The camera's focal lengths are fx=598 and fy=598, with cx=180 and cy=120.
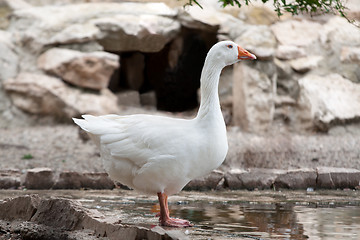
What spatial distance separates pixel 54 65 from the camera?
1188cm

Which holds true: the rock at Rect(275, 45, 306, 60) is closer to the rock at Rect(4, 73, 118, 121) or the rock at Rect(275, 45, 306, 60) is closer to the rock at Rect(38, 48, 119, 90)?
the rock at Rect(38, 48, 119, 90)

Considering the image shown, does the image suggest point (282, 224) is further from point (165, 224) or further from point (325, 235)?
point (165, 224)

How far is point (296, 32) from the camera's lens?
12.7 meters

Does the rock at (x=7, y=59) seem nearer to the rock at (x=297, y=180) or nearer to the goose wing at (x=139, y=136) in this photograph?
the rock at (x=297, y=180)

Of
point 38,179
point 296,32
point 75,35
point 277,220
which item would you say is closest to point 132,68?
point 75,35

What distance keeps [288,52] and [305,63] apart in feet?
1.36

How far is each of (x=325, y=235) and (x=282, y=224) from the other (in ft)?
2.04

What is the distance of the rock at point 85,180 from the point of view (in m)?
7.46

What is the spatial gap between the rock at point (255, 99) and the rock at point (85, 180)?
478cm

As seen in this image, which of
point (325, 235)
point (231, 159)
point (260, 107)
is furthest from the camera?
point (260, 107)

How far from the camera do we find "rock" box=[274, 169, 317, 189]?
7418mm

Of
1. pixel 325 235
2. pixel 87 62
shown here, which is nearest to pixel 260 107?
pixel 87 62

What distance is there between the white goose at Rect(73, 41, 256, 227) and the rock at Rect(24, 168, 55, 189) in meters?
2.40

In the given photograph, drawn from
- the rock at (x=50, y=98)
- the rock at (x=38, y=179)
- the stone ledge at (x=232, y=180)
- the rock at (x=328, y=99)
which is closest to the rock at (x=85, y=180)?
the stone ledge at (x=232, y=180)
